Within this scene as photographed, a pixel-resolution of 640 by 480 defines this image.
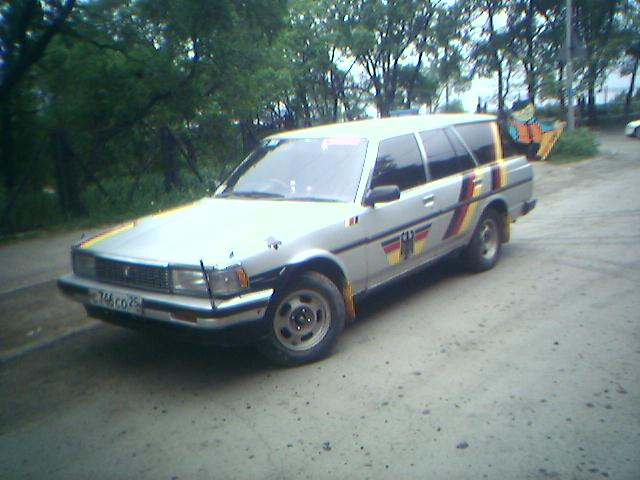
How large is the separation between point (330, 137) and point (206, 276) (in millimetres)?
2292

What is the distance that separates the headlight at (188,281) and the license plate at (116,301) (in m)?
0.33

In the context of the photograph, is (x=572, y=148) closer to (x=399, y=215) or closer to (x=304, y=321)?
(x=399, y=215)

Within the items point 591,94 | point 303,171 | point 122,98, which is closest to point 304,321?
point 303,171

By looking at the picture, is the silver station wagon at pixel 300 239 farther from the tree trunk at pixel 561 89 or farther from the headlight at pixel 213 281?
the tree trunk at pixel 561 89

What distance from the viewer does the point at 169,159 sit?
12281mm

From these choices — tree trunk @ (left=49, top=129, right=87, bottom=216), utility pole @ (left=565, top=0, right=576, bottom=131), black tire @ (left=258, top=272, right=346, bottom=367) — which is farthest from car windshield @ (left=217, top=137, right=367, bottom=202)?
utility pole @ (left=565, top=0, right=576, bottom=131)

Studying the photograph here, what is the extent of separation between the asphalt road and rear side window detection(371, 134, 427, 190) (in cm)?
122

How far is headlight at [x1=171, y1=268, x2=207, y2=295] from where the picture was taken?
4.08m

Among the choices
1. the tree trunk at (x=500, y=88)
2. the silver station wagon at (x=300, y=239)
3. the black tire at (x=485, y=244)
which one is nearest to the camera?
the silver station wagon at (x=300, y=239)

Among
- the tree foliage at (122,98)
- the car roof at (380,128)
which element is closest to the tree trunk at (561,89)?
the tree foliage at (122,98)

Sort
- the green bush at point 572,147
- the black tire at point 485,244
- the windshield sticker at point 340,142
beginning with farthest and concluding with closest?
1. the green bush at point 572,147
2. the black tire at point 485,244
3. the windshield sticker at point 340,142

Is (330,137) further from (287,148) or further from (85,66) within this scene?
(85,66)

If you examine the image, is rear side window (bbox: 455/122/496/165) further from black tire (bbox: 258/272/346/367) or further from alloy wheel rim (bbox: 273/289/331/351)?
alloy wheel rim (bbox: 273/289/331/351)

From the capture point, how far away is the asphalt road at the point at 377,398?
3344 mm
